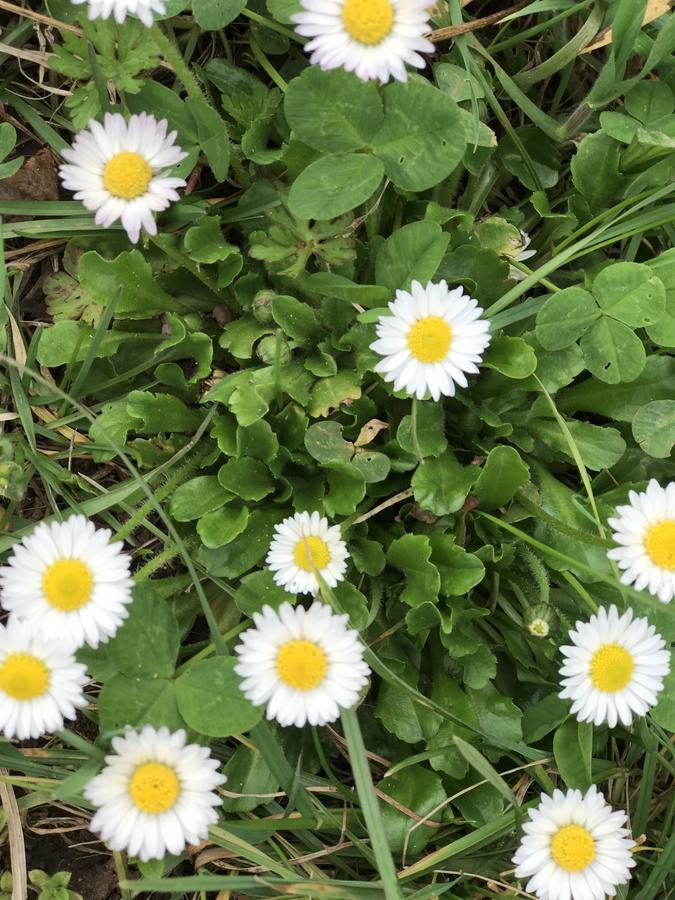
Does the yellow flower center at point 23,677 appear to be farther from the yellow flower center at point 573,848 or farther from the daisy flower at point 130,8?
the daisy flower at point 130,8

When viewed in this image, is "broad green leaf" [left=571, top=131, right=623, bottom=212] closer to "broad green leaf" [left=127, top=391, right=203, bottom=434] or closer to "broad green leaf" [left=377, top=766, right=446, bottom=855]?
"broad green leaf" [left=127, top=391, right=203, bottom=434]

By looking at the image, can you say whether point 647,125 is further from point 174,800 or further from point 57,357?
point 174,800

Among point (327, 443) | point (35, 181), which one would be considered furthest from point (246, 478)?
point (35, 181)

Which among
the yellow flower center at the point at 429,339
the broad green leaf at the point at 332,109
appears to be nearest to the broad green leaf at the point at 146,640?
the yellow flower center at the point at 429,339

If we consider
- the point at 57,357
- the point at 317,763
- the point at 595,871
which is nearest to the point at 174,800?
the point at 317,763

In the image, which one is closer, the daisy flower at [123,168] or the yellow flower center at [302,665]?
the yellow flower center at [302,665]
